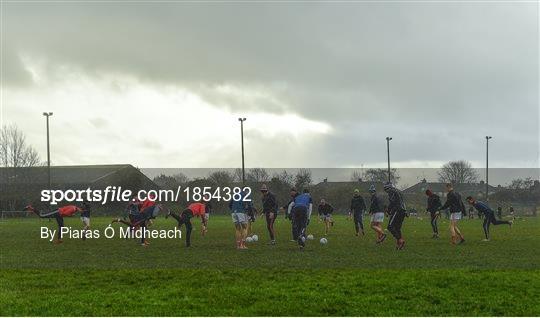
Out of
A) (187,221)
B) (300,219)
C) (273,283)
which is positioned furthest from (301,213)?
(273,283)

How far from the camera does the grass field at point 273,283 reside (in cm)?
988

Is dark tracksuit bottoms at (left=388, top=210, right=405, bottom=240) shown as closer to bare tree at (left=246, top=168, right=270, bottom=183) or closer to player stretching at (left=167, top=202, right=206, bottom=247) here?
player stretching at (left=167, top=202, right=206, bottom=247)

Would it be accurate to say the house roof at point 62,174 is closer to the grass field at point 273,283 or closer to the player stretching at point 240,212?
the player stretching at point 240,212

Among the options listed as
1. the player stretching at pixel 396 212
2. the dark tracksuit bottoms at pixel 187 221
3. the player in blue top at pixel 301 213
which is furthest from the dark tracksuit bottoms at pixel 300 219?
the dark tracksuit bottoms at pixel 187 221

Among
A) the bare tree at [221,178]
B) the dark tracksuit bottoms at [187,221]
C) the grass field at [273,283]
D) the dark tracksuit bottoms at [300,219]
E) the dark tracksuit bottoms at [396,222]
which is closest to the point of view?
the grass field at [273,283]

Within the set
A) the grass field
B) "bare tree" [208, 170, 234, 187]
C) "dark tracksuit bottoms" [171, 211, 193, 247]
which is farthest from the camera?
"bare tree" [208, 170, 234, 187]

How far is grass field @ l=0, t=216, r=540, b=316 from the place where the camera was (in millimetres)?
9883

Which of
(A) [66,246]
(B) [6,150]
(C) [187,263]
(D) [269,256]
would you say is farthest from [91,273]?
(B) [6,150]

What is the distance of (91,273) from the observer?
13375mm

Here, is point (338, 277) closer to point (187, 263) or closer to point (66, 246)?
point (187, 263)

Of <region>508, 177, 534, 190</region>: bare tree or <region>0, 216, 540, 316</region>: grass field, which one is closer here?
<region>0, 216, 540, 316</region>: grass field

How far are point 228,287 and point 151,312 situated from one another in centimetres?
217

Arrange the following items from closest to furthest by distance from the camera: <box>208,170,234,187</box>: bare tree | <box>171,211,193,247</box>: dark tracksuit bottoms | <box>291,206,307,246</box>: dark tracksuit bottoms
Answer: <box>291,206,307,246</box>: dark tracksuit bottoms
<box>171,211,193,247</box>: dark tracksuit bottoms
<box>208,170,234,187</box>: bare tree

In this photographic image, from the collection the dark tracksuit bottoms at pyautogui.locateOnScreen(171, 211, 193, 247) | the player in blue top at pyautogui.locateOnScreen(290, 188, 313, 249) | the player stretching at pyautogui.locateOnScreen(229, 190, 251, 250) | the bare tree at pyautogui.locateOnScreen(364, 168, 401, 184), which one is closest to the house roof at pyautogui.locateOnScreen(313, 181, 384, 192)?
the bare tree at pyautogui.locateOnScreen(364, 168, 401, 184)
